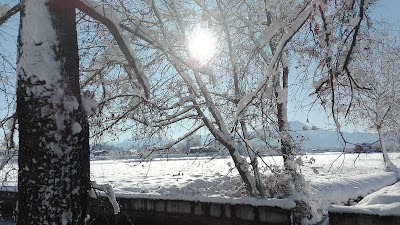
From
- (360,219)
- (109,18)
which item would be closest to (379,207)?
(360,219)

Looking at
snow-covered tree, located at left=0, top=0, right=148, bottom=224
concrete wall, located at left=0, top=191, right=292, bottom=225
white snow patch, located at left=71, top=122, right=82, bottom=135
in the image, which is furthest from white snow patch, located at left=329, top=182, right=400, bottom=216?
white snow patch, located at left=71, top=122, right=82, bottom=135

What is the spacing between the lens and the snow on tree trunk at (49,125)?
93.7 inches

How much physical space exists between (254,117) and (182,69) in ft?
6.32

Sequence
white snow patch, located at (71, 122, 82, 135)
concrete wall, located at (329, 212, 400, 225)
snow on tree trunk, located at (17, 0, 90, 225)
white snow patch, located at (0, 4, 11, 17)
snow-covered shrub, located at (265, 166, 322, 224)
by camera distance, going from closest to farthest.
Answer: snow on tree trunk, located at (17, 0, 90, 225) → white snow patch, located at (71, 122, 82, 135) → white snow patch, located at (0, 4, 11, 17) → concrete wall, located at (329, 212, 400, 225) → snow-covered shrub, located at (265, 166, 322, 224)

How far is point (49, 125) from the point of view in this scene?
94.7 inches

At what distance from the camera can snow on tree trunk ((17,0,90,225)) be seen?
238 cm

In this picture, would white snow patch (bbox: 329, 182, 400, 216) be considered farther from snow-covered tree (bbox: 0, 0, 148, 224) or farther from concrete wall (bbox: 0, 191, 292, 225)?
snow-covered tree (bbox: 0, 0, 148, 224)

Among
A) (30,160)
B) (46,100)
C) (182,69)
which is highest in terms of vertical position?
(182,69)

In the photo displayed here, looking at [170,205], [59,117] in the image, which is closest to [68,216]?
[59,117]

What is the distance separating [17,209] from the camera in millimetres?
2508

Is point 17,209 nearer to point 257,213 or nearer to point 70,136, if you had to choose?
point 70,136

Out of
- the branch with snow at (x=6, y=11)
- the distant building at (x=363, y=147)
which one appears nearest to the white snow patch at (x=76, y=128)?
the branch with snow at (x=6, y=11)

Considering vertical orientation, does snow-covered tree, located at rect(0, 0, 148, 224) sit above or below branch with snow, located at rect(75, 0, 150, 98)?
below

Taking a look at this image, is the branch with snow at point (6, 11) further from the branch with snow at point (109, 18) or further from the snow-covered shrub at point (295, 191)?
the snow-covered shrub at point (295, 191)
